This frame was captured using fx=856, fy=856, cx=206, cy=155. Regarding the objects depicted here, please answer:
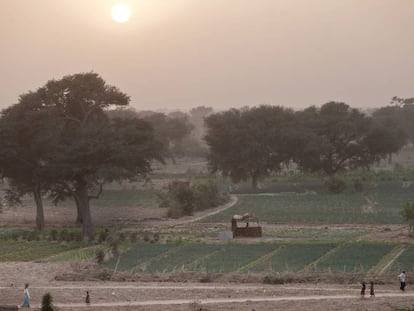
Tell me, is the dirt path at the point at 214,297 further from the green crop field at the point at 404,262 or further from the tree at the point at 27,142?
the tree at the point at 27,142

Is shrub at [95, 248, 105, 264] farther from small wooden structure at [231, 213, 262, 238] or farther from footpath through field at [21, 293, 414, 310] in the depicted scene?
small wooden structure at [231, 213, 262, 238]

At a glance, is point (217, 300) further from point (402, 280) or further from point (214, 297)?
point (402, 280)

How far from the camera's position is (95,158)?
74.1 metres

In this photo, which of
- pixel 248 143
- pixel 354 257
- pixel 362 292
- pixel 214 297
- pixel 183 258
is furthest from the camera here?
pixel 248 143

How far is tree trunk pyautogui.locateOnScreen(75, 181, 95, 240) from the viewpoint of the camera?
72250 mm

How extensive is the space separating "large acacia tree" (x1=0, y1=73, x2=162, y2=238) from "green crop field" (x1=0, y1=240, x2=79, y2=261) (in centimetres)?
545

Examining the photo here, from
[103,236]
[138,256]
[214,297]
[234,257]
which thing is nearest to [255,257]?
[234,257]

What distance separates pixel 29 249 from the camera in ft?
210

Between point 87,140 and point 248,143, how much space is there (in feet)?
162

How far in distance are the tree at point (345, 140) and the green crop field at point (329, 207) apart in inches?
521

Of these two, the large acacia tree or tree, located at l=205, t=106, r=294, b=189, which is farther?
tree, located at l=205, t=106, r=294, b=189

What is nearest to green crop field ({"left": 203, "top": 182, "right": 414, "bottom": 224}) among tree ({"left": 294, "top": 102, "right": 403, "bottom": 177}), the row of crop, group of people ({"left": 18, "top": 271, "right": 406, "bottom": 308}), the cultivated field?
the cultivated field

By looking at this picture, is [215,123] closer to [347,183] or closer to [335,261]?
[347,183]

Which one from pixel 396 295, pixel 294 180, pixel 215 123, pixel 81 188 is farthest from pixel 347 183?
pixel 396 295
